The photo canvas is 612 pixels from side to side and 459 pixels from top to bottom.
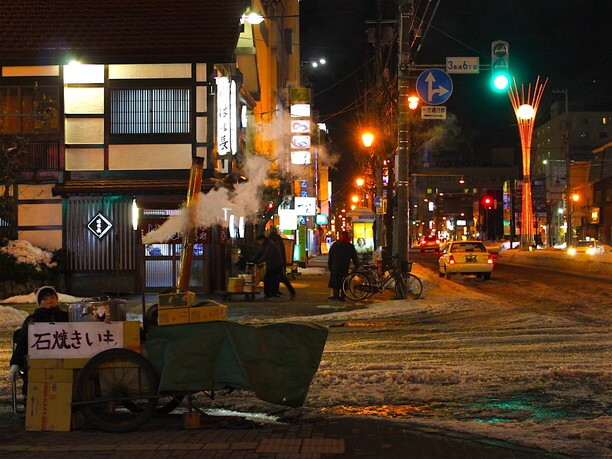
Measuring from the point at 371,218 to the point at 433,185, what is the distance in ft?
310

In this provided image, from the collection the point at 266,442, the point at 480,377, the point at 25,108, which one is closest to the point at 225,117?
the point at 25,108

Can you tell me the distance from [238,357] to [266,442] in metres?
0.86

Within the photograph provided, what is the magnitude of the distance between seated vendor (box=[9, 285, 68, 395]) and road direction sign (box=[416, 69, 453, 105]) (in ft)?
43.3

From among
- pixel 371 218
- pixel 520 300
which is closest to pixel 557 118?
pixel 371 218

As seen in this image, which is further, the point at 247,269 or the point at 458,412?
the point at 247,269

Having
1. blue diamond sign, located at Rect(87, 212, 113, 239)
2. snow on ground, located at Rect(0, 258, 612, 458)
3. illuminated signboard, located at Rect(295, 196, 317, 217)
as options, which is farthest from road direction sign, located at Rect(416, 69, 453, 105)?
illuminated signboard, located at Rect(295, 196, 317, 217)

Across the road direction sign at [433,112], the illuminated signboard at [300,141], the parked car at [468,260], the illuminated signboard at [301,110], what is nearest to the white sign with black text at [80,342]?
the road direction sign at [433,112]

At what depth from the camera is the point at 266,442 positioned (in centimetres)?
618

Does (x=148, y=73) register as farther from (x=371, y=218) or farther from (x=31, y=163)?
(x=371, y=218)

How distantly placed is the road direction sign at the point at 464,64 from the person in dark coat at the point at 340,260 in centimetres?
525

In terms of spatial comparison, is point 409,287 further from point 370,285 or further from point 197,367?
point 197,367

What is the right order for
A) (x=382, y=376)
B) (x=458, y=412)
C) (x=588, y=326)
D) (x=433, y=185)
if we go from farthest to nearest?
(x=433, y=185) < (x=588, y=326) < (x=382, y=376) < (x=458, y=412)

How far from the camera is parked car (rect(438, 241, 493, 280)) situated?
1136 inches

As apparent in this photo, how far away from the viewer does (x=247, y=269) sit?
19.9m
